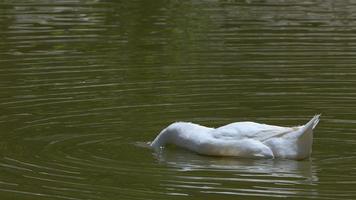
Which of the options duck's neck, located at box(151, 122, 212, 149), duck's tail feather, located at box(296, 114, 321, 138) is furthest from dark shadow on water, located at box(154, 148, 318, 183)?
duck's tail feather, located at box(296, 114, 321, 138)

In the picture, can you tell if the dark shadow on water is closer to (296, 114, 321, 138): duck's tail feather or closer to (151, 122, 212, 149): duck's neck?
(151, 122, 212, 149): duck's neck

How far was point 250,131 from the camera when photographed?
10.1m

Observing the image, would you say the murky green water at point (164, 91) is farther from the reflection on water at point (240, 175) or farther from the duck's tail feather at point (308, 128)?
the duck's tail feather at point (308, 128)

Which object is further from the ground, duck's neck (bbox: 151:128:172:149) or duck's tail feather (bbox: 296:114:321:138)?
duck's tail feather (bbox: 296:114:321:138)

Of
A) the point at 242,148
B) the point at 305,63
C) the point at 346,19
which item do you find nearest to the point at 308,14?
the point at 346,19

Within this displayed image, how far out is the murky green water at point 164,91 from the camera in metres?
9.39

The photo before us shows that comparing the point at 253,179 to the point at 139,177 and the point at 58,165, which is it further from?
the point at 58,165

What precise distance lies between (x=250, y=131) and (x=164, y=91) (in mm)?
3340

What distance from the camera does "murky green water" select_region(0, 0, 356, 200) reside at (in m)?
9.39

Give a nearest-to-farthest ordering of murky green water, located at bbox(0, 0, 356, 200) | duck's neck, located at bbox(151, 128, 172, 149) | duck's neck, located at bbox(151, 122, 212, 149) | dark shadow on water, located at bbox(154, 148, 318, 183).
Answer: murky green water, located at bbox(0, 0, 356, 200) → dark shadow on water, located at bbox(154, 148, 318, 183) → duck's neck, located at bbox(151, 122, 212, 149) → duck's neck, located at bbox(151, 128, 172, 149)

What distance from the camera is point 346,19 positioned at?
63.4 feet

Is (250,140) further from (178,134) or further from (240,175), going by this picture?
(178,134)

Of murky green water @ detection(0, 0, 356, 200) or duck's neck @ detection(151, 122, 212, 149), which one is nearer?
murky green water @ detection(0, 0, 356, 200)

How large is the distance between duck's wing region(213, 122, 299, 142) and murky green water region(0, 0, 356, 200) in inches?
8.1
